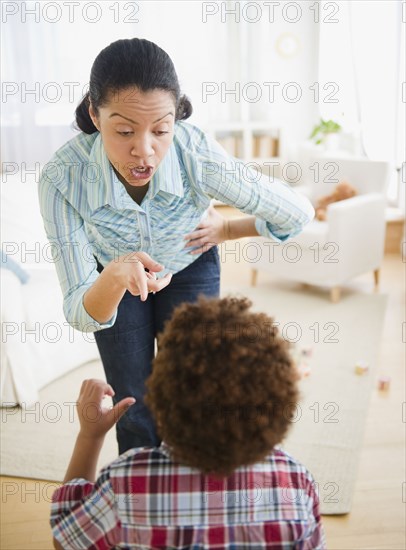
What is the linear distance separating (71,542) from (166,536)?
17 cm

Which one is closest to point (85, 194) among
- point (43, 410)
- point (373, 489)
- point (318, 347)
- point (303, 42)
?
point (373, 489)

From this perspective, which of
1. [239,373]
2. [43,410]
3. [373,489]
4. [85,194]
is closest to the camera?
[239,373]

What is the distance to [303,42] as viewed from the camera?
235 inches

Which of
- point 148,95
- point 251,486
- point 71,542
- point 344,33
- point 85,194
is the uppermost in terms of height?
point 344,33

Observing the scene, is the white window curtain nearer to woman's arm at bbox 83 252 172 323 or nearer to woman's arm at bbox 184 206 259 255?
woman's arm at bbox 184 206 259 255

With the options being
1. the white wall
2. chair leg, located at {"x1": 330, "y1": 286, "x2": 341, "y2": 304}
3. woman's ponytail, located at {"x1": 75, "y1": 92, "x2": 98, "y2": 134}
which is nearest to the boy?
woman's ponytail, located at {"x1": 75, "y1": 92, "x2": 98, "y2": 134}

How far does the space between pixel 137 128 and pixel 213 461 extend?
0.64m

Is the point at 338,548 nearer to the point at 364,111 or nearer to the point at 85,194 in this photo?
the point at 85,194

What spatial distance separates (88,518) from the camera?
3.40ft

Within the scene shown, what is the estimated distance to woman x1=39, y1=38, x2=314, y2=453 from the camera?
1.26 meters

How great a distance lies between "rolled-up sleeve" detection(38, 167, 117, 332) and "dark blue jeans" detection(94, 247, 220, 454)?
164 millimetres

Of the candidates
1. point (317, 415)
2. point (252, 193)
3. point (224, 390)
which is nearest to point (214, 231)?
point (252, 193)

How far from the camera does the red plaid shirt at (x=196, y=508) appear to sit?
981 millimetres

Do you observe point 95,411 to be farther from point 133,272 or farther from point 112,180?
point 112,180
